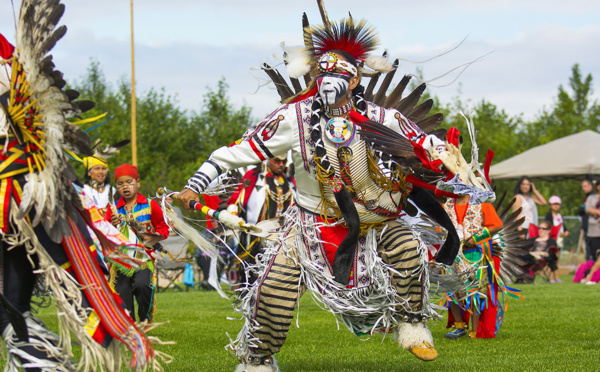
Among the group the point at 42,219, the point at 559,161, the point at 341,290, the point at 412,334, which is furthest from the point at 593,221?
the point at 42,219

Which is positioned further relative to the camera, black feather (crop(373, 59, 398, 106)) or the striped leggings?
black feather (crop(373, 59, 398, 106))

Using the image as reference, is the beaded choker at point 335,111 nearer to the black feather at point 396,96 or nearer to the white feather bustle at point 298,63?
the white feather bustle at point 298,63

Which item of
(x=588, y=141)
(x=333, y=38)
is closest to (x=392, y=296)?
(x=333, y=38)

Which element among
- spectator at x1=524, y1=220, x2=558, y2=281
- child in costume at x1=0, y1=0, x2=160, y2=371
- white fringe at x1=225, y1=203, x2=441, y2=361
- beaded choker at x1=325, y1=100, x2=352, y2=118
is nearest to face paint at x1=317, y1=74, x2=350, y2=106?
beaded choker at x1=325, y1=100, x2=352, y2=118

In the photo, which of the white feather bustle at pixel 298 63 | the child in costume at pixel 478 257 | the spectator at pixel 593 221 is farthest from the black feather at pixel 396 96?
the spectator at pixel 593 221

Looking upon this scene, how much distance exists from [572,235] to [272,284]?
48.7 feet

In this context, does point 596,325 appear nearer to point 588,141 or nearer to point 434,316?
point 434,316

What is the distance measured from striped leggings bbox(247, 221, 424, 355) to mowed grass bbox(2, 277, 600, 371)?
0.27m

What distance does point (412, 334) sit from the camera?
4.41 m

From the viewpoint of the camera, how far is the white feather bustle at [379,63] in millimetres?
4828

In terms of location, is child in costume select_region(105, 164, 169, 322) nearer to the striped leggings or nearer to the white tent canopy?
the striped leggings

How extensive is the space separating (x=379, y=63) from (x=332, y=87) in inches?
23.5

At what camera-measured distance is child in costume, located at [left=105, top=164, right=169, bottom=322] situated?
19.2 ft

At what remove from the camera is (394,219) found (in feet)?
15.2
